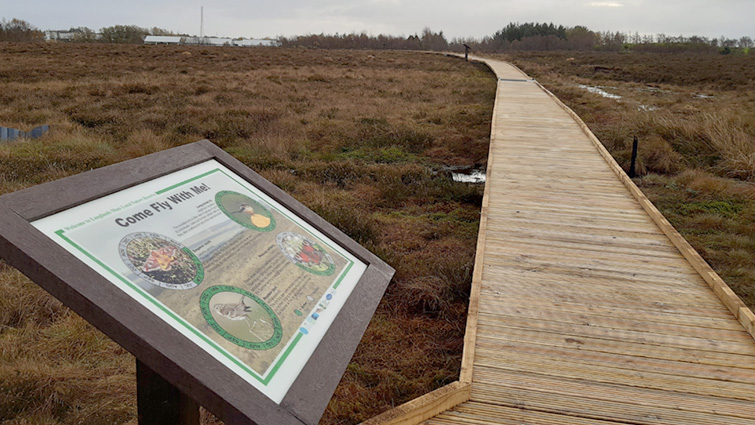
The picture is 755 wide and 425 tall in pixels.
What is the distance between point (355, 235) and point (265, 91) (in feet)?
39.5

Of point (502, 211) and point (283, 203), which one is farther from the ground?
point (283, 203)

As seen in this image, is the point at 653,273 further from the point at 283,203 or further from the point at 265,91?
the point at 265,91

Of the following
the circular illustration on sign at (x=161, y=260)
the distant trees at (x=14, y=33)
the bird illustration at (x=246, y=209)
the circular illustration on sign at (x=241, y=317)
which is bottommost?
the circular illustration on sign at (x=241, y=317)

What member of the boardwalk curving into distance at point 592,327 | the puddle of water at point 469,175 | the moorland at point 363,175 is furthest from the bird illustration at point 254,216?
the puddle of water at point 469,175

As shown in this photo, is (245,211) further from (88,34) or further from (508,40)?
(508,40)

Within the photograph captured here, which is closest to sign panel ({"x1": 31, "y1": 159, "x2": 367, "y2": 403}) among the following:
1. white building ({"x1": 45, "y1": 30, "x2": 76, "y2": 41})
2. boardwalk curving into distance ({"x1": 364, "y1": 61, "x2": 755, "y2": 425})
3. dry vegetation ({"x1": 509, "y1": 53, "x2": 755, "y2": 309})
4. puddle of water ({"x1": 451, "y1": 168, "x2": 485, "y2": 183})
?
boardwalk curving into distance ({"x1": 364, "y1": 61, "x2": 755, "y2": 425})

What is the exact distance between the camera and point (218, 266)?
181 cm

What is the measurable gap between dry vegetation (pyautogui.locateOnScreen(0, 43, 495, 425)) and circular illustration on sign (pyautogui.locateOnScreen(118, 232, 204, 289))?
4.65 feet

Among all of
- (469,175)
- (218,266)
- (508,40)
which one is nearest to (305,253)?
(218,266)

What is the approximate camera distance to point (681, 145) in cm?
919

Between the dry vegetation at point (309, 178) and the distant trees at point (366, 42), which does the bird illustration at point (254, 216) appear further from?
the distant trees at point (366, 42)

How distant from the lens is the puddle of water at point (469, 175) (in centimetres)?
790

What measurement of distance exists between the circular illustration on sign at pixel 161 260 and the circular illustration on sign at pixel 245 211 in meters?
0.36

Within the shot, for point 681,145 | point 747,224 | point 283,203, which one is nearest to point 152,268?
point 283,203
